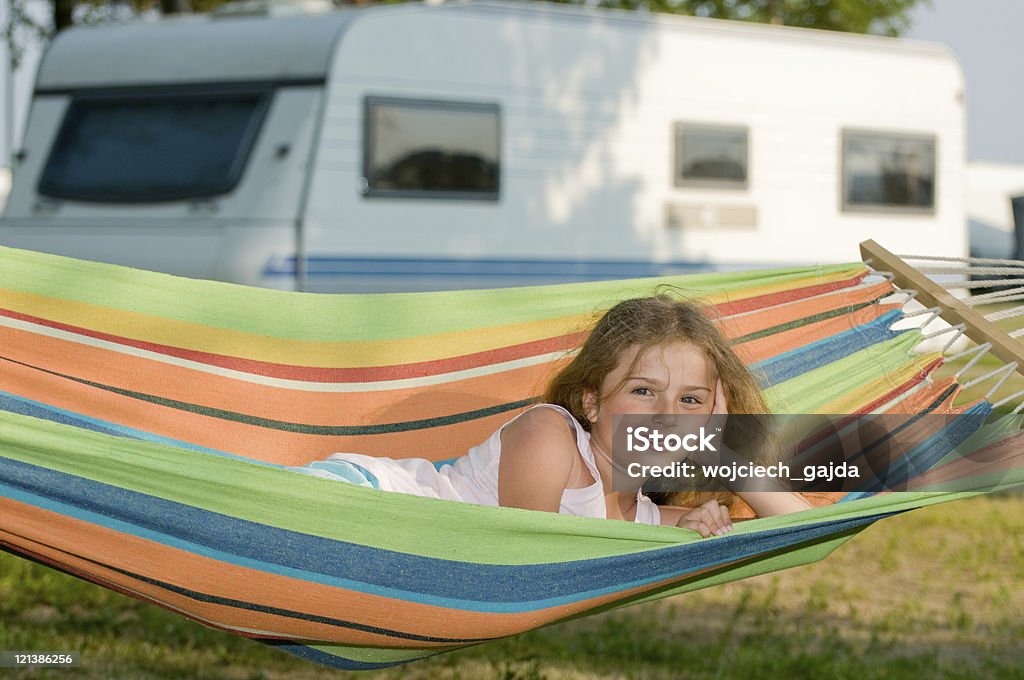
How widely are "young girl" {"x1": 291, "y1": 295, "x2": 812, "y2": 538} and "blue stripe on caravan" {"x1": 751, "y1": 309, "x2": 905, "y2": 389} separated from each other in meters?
0.45

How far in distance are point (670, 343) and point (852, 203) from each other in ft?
19.5

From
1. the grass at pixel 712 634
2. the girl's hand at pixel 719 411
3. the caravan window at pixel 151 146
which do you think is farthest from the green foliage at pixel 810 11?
the girl's hand at pixel 719 411

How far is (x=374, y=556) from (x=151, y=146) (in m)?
5.03

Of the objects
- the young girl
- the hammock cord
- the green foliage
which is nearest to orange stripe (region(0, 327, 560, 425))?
the young girl

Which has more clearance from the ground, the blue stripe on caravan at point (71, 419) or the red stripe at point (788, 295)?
the red stripe at point (788, 295)

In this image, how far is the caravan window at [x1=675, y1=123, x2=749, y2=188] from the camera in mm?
7699

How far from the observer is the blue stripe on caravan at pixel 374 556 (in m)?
2.29

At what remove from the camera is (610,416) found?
8.61 ft

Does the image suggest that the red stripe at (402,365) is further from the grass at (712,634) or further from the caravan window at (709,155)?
the caravan window at (709,155)

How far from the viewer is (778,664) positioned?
3.70 m

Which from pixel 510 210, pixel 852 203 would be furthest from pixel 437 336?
pixel 852 203

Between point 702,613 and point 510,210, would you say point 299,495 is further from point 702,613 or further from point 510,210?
point 510,210

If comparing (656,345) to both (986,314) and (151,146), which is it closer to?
(986,314)

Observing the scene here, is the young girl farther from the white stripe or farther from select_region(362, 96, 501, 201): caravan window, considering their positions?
select_region(362, 96, 501, 201): caravan window
